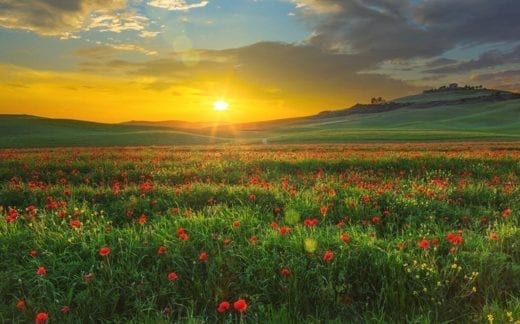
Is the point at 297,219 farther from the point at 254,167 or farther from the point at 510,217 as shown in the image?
the point at 254,167

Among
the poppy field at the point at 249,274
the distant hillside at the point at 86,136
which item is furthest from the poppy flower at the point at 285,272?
the distant hillside at the point at 86,136

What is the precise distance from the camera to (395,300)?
546 centimetres

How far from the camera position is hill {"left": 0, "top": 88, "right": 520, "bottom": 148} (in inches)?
2453

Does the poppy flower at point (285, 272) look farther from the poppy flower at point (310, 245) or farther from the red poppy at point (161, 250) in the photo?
the red poppy at point (161, 250)

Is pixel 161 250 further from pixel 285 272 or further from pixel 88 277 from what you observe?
pixel 285 272

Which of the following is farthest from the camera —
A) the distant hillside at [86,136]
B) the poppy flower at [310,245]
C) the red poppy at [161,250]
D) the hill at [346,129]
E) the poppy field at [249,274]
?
the hill at [346,129]

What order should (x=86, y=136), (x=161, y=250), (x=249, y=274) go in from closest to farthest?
(x=249, y=274)
(x=161, y=250)
(x=86, y=136)

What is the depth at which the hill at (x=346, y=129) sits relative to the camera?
6231 centimetres

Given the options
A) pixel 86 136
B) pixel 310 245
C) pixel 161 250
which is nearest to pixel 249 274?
pixel 310 245

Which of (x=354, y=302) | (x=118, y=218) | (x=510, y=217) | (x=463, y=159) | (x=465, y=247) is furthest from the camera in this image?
(x=463, y=159)

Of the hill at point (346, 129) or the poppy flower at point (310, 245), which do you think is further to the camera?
the hill at point (346, 129)

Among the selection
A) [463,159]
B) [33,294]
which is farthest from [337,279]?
[463,159]

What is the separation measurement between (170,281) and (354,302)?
2.17 m

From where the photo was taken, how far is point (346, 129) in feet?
303
